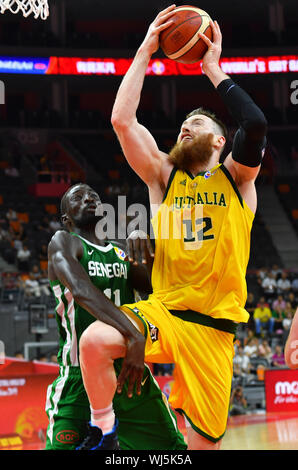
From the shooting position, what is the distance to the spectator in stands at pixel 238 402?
44.7ft

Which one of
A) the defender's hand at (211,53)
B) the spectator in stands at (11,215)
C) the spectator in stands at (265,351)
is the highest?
the spectator in stands at (11,215)

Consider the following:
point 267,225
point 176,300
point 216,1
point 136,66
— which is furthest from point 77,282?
point 216,1

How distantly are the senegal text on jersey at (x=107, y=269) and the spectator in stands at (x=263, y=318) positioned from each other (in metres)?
12.4

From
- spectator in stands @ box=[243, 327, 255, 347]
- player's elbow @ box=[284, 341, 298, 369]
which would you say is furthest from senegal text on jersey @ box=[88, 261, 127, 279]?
spectator in stands @ box=[243, 327, 255, 347]

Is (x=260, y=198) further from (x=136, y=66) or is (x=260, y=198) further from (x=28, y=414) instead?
(x=136, y=66)

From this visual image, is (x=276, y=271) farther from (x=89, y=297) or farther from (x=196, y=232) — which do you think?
(x=89, y=297)

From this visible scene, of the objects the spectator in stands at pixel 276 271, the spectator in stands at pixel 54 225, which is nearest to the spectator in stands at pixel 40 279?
the spectator in stands at pixel 54 225

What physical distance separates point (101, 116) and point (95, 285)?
868 inches

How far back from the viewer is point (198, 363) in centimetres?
388

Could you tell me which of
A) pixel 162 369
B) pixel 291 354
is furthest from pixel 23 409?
pixel 291 354

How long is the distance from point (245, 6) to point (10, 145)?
10.8 meters

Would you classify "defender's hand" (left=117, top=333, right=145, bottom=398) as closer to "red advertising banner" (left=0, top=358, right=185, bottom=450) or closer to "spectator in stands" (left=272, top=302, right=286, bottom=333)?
"red advertising banner" (left=0, top=358, right=185, bottom=450)

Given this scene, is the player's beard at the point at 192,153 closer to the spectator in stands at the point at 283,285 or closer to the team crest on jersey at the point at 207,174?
the team crest on jersey at the point at 207,174

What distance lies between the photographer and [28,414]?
10.6 metres
